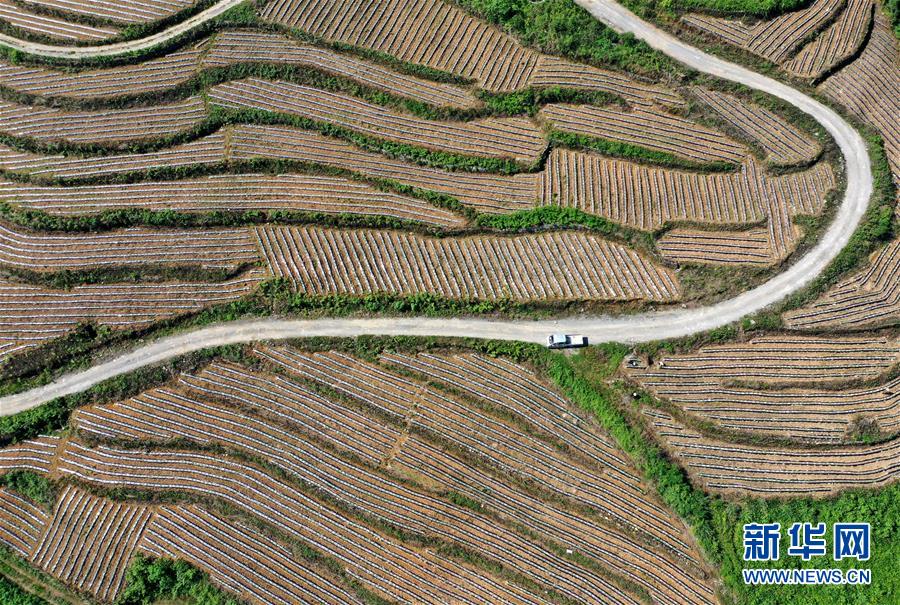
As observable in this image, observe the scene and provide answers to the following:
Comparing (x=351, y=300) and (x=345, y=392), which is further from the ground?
(x=351, y=300)

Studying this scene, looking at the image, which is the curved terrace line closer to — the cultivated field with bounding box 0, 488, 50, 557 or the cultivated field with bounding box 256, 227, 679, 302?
the cultivated field with bounding box 256, 227, 679, 302

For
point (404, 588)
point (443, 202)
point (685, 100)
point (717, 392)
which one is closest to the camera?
point (404, 588)

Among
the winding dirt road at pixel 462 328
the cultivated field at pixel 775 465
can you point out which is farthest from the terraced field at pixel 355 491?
the cultivated field at pixel 775 465

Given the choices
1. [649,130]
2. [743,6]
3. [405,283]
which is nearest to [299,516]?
[405,283]

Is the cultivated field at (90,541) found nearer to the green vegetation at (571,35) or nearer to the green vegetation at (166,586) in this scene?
the green vegetation at (166,586)

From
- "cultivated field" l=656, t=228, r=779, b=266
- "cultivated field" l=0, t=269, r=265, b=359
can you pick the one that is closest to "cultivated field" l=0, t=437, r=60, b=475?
"cultivated field" l=0, t=269, r=265, b=359

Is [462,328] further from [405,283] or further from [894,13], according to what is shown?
[894,13]

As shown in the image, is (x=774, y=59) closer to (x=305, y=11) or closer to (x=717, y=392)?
(x=717, y=392)

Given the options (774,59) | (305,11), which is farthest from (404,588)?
(774,59)
